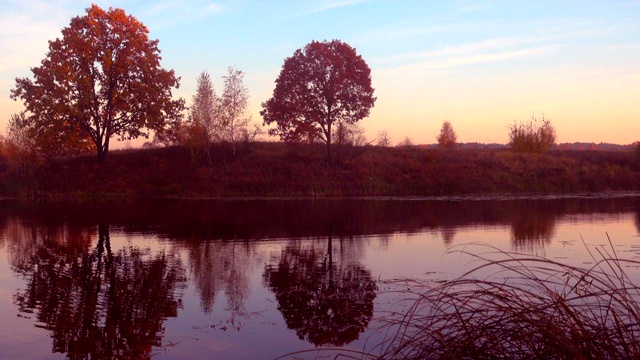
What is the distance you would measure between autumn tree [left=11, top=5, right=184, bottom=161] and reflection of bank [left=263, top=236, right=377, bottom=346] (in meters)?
33.4

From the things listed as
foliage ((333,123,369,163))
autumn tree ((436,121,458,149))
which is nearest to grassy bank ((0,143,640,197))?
foliage ((333,123,369,163))

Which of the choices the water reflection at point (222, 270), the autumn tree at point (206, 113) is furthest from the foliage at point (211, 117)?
the water reflection at point (222, 270)

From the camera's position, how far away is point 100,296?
11.1m

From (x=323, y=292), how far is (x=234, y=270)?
3107mm

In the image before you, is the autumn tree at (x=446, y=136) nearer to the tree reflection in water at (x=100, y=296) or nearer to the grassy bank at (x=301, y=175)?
the grassy bank at (x=301, y=175)

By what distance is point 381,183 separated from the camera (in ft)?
141

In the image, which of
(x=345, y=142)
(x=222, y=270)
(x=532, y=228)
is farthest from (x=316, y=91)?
(x=222, y=270)

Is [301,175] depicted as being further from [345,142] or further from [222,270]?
[222,270]

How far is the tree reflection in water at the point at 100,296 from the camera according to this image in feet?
27.9

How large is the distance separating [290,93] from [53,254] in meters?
31.1

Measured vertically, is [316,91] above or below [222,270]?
above

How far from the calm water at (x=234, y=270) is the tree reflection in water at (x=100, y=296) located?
0.10 ft

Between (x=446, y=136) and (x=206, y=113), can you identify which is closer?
(x=206, y=113)

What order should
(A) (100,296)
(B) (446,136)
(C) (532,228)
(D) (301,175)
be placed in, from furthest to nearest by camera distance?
(B) (446,136), (D) (301,175), (C) (532,228), (A) (100,296)
